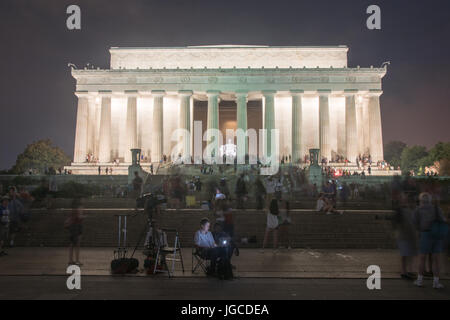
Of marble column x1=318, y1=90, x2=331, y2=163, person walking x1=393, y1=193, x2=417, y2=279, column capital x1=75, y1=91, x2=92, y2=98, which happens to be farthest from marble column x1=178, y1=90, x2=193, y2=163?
person walking x1=393, y1=193, x2=417, y2=279

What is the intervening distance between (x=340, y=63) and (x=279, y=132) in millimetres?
12313

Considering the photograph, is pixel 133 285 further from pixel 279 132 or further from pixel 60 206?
pixel 279 132

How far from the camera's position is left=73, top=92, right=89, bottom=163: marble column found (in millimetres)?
50156

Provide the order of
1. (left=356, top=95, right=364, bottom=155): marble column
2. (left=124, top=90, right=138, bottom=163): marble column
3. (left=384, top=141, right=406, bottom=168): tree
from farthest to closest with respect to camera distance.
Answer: (left=384, top=141, right=406, bottom=168): tree < (left=356, top=95, right=364, bottom=155): marble column < (left=124, top=90, right=138, bottom=163): marble column

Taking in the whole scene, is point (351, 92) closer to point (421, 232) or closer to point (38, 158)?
point (421, 232)

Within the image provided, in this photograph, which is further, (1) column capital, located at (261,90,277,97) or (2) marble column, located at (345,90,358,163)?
(1) column capital, located at (261,90,277,97)

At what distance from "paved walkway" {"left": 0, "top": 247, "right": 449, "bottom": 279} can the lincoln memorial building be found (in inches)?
1329

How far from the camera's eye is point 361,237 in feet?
57.2

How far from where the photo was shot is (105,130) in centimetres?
5050

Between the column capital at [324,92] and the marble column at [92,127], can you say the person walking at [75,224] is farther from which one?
the column capital at [324,92]

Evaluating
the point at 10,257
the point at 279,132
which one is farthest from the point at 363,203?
the point at 279,132

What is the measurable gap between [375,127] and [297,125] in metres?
9.93

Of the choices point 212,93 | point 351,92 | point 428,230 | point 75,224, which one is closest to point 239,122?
point 212,93

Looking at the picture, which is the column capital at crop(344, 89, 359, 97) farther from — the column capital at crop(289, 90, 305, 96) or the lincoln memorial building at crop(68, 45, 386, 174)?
the column capital at crop(289, 90, 305, 96)
